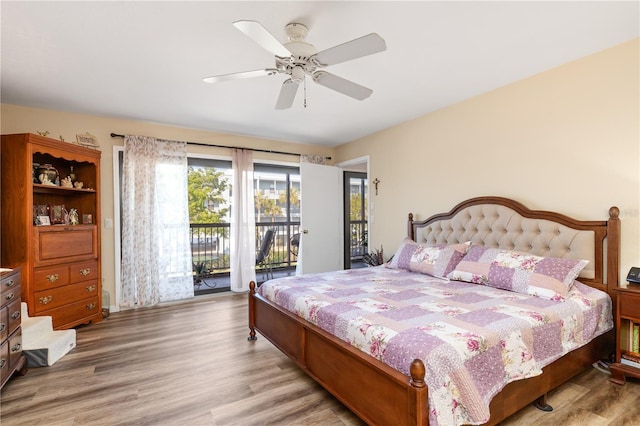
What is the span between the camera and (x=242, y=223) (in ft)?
16.0

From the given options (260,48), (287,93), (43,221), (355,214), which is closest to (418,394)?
(287,93)

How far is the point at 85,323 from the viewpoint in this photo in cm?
352

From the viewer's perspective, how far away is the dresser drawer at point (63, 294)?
120 inches

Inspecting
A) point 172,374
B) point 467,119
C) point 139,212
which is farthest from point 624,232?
point 139,212

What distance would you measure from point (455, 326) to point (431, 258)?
1.60 meters

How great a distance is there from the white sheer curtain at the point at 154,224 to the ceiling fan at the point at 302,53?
8.51 feet

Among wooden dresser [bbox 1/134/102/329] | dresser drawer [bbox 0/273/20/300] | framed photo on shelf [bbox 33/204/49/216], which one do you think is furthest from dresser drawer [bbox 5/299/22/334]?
framed photo on shelf [bbox 33/204/49/216]

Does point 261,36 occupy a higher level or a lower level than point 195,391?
higher

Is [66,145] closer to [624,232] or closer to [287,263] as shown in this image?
[287,263]

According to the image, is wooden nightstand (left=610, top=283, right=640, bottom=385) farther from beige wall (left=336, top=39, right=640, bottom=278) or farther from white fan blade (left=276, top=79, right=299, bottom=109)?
white fan blade (left=276, top=79, right=299, bottom=109)

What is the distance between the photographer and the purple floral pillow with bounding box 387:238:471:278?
307 centimetres

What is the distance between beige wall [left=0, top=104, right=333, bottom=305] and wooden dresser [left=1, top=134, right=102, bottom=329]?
32cm

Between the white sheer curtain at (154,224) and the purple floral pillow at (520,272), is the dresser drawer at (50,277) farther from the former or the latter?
the purple floral pillow at (520,272)

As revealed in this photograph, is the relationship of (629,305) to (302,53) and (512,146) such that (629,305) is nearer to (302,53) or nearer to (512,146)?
(512,146)
